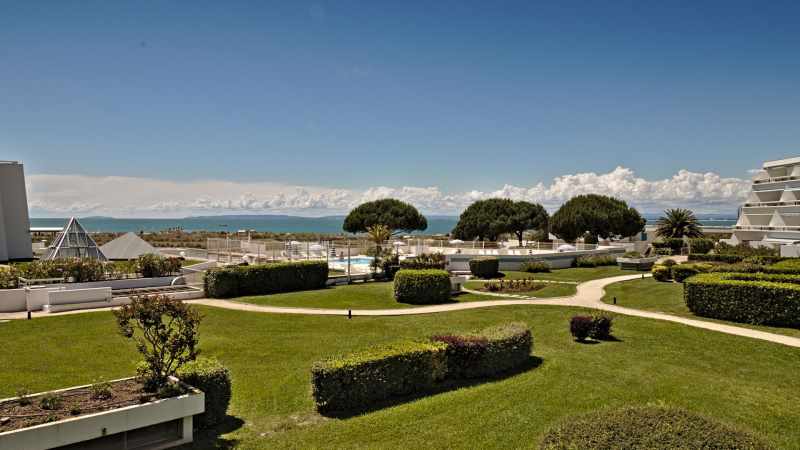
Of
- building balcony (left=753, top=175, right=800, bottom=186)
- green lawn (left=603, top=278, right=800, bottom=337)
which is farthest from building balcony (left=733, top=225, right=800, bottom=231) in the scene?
green lawn (left=603, top=278, right=800, bottom=337)

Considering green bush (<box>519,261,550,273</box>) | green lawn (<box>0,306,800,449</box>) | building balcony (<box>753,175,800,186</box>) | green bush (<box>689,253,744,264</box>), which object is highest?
building balcony (<box>753,175,800,186</box>)

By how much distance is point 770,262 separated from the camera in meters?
27.5

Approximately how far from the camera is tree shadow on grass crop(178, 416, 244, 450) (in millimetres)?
7762

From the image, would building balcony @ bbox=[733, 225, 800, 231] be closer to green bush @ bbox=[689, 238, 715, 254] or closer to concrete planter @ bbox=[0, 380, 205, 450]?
green bush @ bbox=[689, 238, 715, 254]

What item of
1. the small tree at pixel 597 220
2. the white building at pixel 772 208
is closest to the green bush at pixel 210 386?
the small tree at pixel 597 220

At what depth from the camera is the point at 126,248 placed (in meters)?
37.5

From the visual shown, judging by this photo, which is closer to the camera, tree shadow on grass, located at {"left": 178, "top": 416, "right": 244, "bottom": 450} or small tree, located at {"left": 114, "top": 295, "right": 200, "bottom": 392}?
tree shadow on grass, located at {"left": 178, "top": 416, "right": 244, "bottom": 450}

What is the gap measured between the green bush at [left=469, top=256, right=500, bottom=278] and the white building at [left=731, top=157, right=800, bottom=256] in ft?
106

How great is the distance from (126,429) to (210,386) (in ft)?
5.19

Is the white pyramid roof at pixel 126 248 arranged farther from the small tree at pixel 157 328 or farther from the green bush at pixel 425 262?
the small tree at pixel 157 328

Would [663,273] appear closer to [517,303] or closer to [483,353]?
[517,303]

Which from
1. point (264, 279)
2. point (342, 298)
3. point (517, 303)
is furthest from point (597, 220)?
point (264, 279)

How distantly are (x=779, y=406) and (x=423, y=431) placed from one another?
24.3 ft

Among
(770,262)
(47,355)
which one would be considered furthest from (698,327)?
(47,355)
